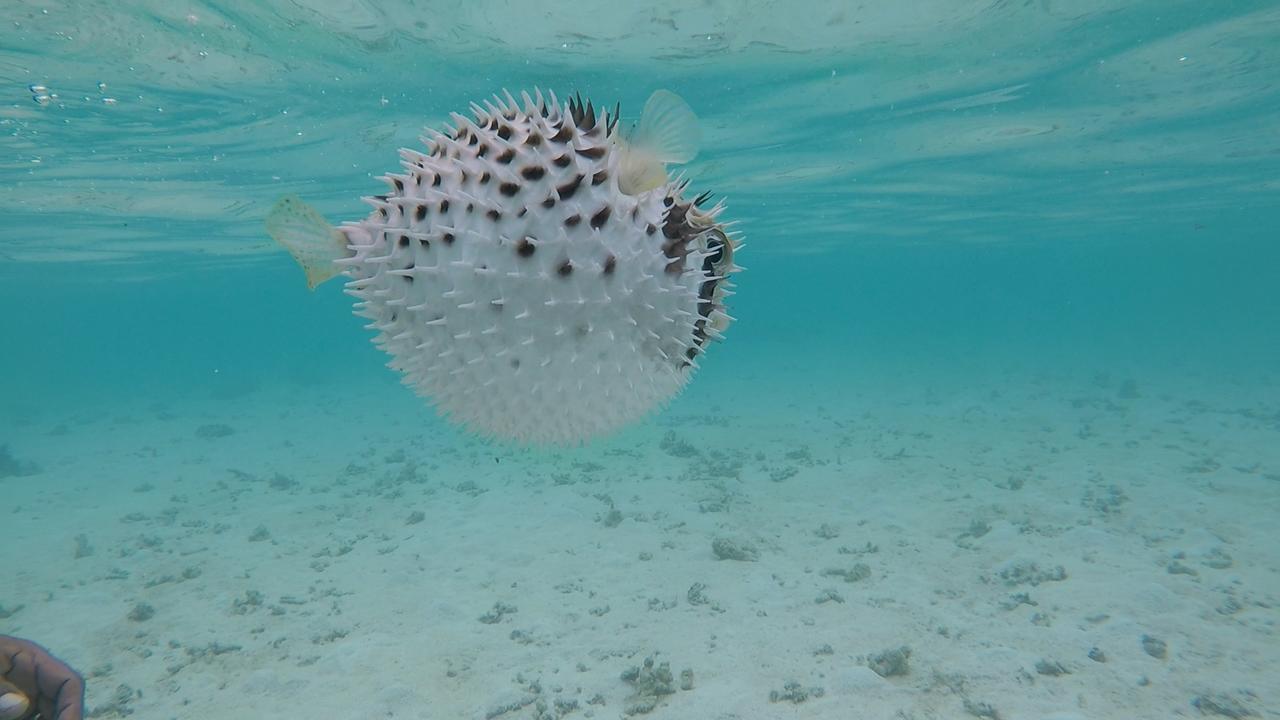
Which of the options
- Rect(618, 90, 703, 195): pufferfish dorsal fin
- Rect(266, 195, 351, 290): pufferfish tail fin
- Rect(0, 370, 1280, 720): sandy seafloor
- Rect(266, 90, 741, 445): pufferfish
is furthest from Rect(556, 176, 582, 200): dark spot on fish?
Rect(0, 370, 1280, 720): sandy seafloor

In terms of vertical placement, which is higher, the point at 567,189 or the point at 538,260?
the point at 567,189

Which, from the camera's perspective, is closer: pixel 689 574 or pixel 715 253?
pixel 715 253

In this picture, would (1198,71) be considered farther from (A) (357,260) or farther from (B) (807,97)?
(A) (357,260)

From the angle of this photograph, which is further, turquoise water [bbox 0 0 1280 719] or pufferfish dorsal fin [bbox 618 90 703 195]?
turquoise water [bbox 0 0 1280 719]

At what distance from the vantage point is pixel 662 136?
5.73 feet

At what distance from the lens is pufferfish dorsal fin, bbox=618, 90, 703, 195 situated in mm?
1703

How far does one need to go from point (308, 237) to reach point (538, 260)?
2.32ft

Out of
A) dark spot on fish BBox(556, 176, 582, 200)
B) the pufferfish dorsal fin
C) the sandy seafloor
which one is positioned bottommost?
the sandy seafloor

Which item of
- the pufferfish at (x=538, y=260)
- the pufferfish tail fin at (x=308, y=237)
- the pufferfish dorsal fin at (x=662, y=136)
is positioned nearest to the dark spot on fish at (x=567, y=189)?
the pufferfish at (x=538, y=260)

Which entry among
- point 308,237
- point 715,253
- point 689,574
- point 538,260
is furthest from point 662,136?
point 689,574

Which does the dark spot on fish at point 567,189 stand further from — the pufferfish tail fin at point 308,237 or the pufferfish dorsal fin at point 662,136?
the pufferfish tail fin at point 308,237

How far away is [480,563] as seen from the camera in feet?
33.5

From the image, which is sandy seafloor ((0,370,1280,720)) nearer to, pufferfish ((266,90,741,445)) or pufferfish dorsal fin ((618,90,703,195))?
pufferfish ((266,90,741,445))

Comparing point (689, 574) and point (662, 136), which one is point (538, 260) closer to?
point (662, 136)
